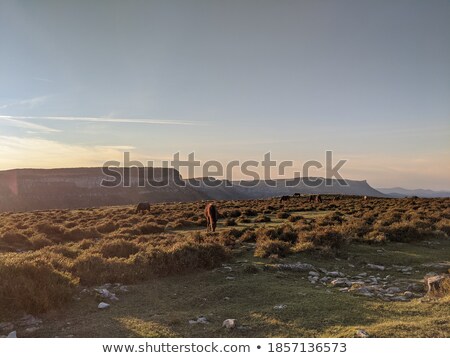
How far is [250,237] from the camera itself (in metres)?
13.7

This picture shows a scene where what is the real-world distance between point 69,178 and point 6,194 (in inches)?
762

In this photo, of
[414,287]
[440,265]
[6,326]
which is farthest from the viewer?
[440,265]

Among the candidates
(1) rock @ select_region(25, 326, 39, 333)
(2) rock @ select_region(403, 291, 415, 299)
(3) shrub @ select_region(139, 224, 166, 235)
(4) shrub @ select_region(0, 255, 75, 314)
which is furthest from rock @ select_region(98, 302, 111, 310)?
(3) shrub @ select_region(139, 224, 166, 235)

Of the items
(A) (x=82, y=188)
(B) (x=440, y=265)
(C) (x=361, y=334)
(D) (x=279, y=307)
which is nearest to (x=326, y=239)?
(B) (x=440, y=265)

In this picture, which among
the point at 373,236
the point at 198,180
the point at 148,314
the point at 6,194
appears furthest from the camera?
the point at 198,180

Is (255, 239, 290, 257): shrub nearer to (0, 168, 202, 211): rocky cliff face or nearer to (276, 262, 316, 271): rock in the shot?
(276, 262, 316, 271): rock

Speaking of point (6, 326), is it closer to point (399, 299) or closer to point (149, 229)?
point (399, 299)

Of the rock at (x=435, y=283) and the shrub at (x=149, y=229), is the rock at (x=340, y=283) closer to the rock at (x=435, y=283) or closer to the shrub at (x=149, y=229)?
the rock at (x=435, y=283)

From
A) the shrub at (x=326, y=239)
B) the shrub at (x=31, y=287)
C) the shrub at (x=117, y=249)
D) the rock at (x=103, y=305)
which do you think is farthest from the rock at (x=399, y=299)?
the shrub at (x=117, y=249)

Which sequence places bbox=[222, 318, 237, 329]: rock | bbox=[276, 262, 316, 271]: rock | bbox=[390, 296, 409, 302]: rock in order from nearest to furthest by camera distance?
bbox=[222, 318, 237, 329]: rock
bbox=[390, 296, 409, 302]: rock
bbox=[276, 262, 316, 271]: rock

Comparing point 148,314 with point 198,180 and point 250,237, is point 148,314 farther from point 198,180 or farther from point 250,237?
point 198,180

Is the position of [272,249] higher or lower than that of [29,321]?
higher

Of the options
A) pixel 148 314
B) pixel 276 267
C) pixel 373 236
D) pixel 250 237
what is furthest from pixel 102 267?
pixel 373 236

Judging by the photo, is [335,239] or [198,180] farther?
[198,180]
